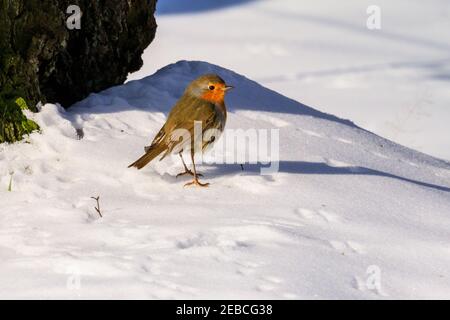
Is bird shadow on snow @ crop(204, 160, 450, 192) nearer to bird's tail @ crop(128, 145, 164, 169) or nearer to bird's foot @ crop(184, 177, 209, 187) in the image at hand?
bird's foot @ crop(184, 177, 209, 187)

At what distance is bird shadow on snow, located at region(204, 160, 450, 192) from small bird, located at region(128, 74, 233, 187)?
1.09 feet

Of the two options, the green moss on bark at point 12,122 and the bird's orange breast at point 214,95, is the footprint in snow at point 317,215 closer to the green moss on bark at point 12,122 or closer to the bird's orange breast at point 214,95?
the bird's orange breast at point 214,95

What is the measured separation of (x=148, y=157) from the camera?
5.61 m

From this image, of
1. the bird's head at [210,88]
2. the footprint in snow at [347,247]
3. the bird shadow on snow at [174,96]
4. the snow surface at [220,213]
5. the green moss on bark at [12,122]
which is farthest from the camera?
the bird shadow on snow at [174,96]

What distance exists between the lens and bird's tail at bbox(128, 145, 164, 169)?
557cm

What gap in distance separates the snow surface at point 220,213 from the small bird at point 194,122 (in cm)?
23

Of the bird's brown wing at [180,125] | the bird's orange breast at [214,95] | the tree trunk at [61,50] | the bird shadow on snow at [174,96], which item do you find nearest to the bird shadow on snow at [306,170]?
the bird's brown wing at [180,125]

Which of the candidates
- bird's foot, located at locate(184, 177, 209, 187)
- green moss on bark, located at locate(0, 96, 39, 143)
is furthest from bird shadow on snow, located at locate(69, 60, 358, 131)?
bird's foot, located at locate(184, 177, 209, 187)

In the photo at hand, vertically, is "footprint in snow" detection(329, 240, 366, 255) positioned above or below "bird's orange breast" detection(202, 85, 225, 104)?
below

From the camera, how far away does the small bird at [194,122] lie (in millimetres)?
5629

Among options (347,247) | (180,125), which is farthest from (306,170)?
(347,247)

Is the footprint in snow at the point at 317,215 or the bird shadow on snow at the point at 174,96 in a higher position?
the bird shadow on snow at the point at 174,96

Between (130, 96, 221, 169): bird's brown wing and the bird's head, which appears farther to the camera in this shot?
the bird's head
